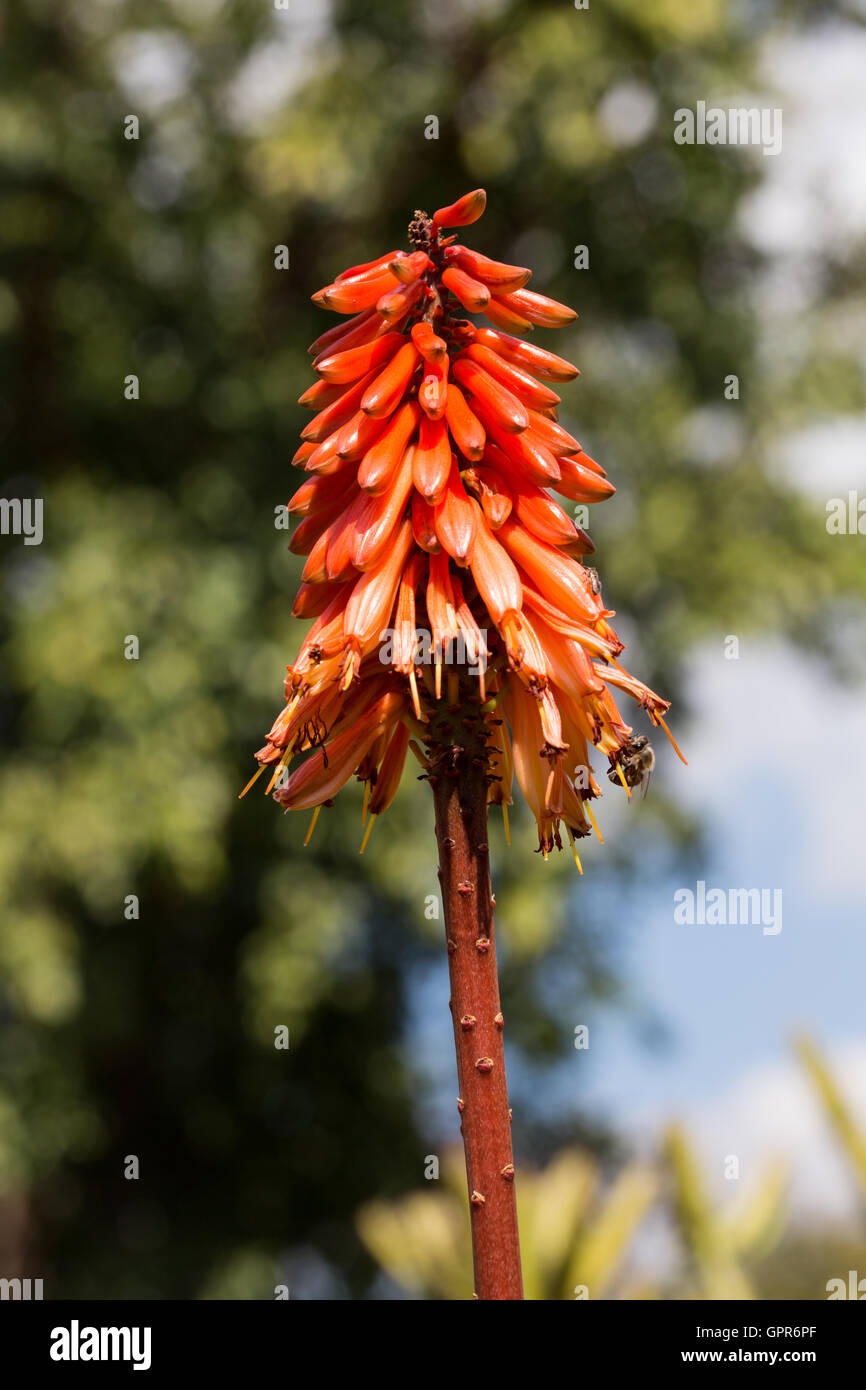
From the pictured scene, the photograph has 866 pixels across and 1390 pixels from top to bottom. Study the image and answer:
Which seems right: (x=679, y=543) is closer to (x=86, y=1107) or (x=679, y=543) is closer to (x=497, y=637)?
(x=86, y=1107)

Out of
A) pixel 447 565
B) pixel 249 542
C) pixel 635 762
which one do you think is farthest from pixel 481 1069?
pixel 249 542

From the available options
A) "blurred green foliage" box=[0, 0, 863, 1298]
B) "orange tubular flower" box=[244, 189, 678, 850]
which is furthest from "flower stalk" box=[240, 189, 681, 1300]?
"blurred green foliage" box=[0, 0, 863, 1298]

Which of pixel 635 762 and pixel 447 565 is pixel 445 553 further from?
pixel 635 762

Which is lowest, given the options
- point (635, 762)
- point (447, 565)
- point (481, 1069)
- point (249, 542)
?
point (481, 1069)

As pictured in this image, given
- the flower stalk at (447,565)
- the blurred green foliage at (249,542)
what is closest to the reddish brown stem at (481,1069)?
the flower stalk at (447,565)

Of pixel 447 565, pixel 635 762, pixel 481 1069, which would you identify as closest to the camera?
pixel 481 1069

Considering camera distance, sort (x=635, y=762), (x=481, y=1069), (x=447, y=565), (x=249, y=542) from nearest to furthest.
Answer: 1. (x=481, y=1069)
2. (x=447, y=565)
3. (x=635, y=762)
4. (x=249, y=542)
